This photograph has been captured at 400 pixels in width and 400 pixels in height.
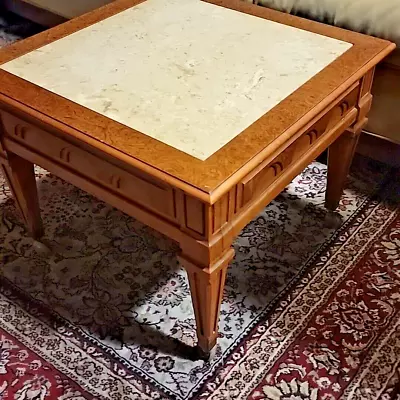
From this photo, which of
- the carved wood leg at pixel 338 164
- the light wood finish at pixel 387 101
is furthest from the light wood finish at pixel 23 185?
the light wood finish at pixel 387 101

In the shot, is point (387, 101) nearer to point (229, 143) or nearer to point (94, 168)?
point (229, 143)

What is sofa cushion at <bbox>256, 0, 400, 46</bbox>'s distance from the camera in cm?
147

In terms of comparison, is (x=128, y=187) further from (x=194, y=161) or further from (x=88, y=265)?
(x=88, y=265)

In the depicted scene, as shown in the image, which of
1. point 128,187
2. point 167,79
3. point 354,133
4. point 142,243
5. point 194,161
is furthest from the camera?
point 142,243

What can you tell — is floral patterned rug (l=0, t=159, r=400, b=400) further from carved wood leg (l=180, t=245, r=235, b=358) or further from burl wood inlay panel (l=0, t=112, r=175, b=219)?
burl wood inlay panel (l=0, t=112, r=175, b=219)

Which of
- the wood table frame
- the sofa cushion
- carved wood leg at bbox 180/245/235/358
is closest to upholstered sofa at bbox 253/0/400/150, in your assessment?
the sofa cushion

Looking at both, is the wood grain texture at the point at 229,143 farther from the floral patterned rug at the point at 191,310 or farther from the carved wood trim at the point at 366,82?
the floral patterned rug at the point at 191,310

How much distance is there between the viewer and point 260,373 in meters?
1.26

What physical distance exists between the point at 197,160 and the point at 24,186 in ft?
1.98

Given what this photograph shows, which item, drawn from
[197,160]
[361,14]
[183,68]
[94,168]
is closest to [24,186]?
[94,168]

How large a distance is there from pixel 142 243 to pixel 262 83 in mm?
589

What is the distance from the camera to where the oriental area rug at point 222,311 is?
4.08ft

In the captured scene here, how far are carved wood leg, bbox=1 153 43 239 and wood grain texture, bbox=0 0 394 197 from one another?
23 cm

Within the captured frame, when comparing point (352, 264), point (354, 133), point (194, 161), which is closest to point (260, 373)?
point (352, 264)
